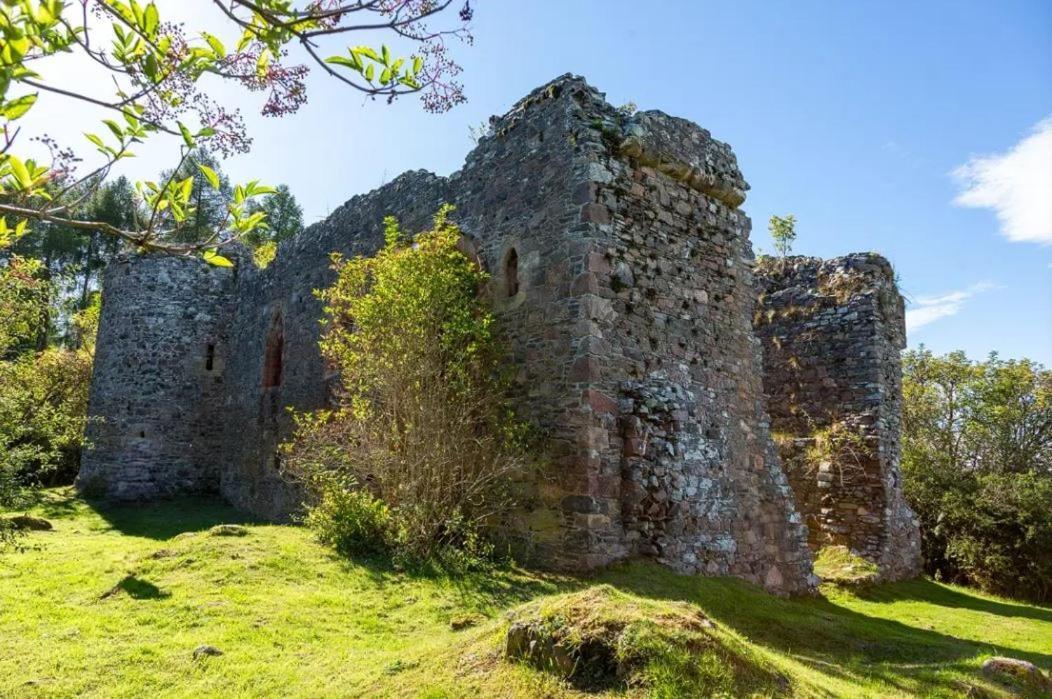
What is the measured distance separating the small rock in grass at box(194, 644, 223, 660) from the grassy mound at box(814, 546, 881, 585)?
33.0 ft

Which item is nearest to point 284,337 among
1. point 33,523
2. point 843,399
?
point 33,523

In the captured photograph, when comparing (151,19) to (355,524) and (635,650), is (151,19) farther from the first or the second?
(355,524)

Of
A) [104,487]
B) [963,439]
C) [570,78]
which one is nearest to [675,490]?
[570,78]

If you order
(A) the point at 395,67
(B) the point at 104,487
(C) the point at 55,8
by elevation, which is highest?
(A) the point at 395,67

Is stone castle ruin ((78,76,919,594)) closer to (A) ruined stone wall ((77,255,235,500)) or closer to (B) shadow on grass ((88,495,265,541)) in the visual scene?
(B) shadow on grass ((88,495,265,541))

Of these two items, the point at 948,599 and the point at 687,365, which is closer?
the point at 687,365

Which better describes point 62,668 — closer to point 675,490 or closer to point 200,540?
point 200,540

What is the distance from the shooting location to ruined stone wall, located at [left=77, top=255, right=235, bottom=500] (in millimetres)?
18297

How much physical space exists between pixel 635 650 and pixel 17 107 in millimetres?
3917

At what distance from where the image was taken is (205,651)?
5469 millimetres

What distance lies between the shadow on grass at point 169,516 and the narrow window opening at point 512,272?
28.2 feet

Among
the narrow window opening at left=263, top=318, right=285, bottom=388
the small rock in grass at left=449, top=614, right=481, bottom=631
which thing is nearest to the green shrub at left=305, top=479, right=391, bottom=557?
the small rock in grass at left=449, top=614, right=481, bottom=631

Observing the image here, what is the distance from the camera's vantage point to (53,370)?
21719 mm

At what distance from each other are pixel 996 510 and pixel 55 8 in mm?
16099
